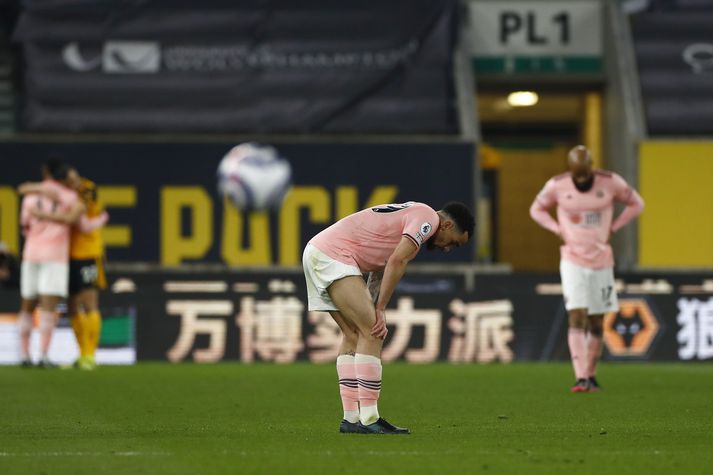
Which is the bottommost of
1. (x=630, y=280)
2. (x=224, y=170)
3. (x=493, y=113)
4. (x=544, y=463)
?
(x=544, y=463)

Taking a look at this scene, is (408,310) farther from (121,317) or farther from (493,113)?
(493,113)

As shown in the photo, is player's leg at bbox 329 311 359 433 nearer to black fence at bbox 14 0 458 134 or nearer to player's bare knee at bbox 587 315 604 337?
player's bare knee at bbox 587 315 604 337

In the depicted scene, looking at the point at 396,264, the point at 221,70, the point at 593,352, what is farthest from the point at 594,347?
the point at 221,70

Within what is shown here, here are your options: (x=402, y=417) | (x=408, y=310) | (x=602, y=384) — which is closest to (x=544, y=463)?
(x=402, y=417)

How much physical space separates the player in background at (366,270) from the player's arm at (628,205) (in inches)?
208

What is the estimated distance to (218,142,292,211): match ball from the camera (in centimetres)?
2322

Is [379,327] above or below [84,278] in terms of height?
below

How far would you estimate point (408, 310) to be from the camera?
766 inches

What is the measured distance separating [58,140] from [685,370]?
10.2 meters

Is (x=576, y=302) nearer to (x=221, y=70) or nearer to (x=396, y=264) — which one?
(x=396, y=264)

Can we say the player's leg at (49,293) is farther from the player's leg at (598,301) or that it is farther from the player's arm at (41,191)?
the player's leg at (598,301)

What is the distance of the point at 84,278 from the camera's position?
17.7 m

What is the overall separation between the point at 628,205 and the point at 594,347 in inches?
56.1

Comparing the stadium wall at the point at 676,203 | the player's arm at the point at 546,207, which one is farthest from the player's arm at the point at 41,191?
the stadium wall at the point at 676,203
